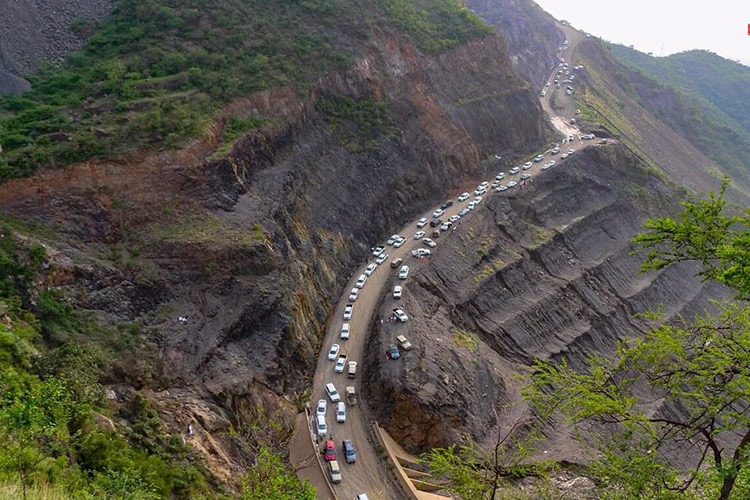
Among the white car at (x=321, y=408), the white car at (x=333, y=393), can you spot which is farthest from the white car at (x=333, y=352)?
the white car at (x=321, y=408)

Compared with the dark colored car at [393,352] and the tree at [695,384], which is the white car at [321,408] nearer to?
the dark colored car at [393,352]

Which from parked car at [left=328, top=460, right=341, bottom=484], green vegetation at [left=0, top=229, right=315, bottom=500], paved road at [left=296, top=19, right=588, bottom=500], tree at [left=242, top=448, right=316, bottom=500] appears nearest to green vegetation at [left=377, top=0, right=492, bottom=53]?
paved road at [left=296, top=19, right=588, bottom=500]

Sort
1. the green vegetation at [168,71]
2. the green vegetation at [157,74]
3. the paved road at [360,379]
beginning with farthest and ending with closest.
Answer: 1. the green vegetation at [168,71]
2. the green vegetation at [157,74]
3. the paved road at [360,379]

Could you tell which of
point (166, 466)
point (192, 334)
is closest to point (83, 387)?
point (166, 466)

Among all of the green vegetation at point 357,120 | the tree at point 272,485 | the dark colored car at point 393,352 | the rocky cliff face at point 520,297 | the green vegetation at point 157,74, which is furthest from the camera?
the green vegetation at point 357,120

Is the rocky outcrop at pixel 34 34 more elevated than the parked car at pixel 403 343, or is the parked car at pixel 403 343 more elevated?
the rocky outcrop at pixel 34 34

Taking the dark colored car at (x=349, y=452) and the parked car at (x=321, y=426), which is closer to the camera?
the dark colored car at (x=349, y=452)

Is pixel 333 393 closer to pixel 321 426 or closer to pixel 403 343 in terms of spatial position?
pixel 321 426
